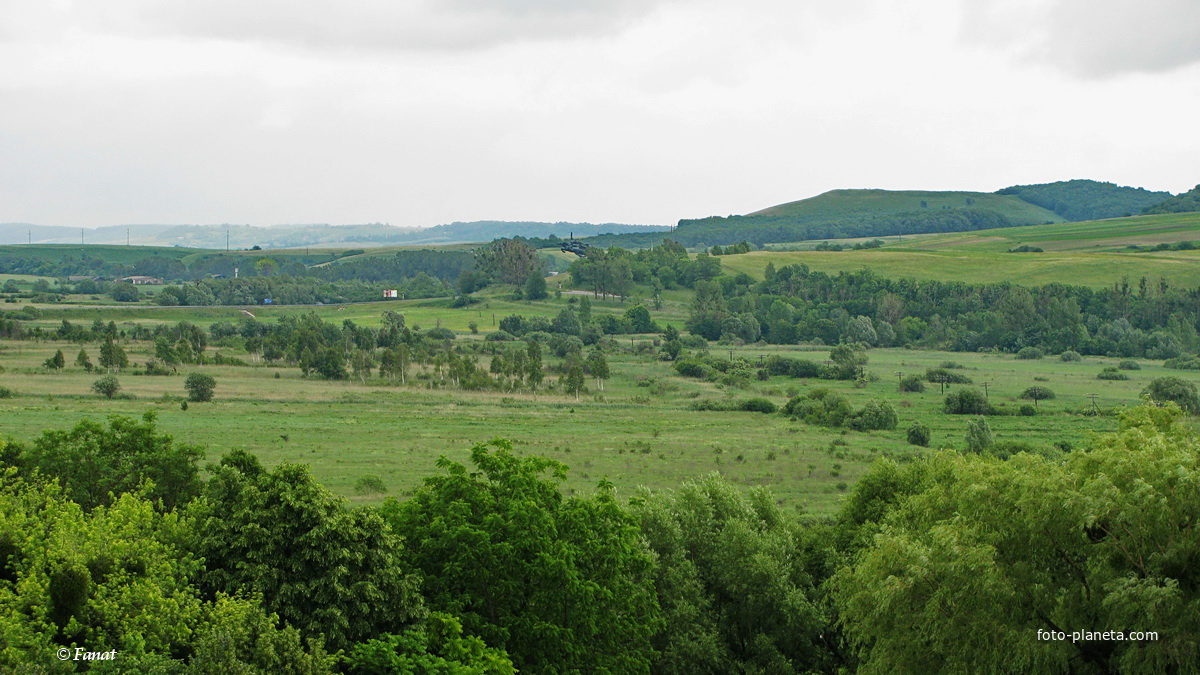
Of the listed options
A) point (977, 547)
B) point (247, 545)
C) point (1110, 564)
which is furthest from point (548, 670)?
point (1110, 564)

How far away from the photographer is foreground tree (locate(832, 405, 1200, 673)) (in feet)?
64.2

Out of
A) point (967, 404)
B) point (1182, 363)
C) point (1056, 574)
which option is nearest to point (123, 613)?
point (1056, 574)

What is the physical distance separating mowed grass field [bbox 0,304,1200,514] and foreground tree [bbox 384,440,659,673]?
77.4 feet

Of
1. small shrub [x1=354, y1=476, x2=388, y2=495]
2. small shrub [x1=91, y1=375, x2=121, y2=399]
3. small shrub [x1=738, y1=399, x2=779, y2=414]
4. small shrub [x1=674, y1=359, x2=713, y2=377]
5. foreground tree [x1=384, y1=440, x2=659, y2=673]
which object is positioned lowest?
small shrub [x1=738, y1=399, x2=779, y2=414]

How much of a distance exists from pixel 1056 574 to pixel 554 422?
63.5 metres

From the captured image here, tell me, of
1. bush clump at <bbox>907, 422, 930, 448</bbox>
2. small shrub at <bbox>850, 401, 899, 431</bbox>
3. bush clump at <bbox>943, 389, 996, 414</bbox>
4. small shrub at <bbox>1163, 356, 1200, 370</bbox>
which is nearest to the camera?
bush clump at <bbox>907, 422, 930, 448</bbox>

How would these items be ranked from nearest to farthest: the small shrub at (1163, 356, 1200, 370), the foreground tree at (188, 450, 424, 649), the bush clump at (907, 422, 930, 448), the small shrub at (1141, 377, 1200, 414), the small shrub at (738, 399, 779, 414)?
the foreground tree at (188, 450, 424, 649) → the bush clump at (907, 422, 930, 448) → the small shrub at (1141, 377, 1200, 414) → the small shrub at (738, 399, 779, 414) → the small shrub at (1163, 356, 1200, 370)

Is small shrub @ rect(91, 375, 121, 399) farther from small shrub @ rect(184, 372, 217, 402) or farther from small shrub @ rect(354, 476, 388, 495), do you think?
small shrub @ rect(354, 476, 388, 495)

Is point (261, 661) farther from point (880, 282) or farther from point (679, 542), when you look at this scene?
point (880, 282)

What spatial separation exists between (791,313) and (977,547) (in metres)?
150

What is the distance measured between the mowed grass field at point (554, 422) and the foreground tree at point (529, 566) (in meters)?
23.6

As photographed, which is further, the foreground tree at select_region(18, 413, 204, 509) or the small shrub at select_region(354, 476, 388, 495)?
the small shrub at select_region(354, 476, 388, 495)

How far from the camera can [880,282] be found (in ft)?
616

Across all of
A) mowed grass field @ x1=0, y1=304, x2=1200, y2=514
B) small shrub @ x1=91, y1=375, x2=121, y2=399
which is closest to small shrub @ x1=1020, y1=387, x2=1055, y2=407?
mowed grass field @ x1=0, y1=304, x2=1200, y2=514
